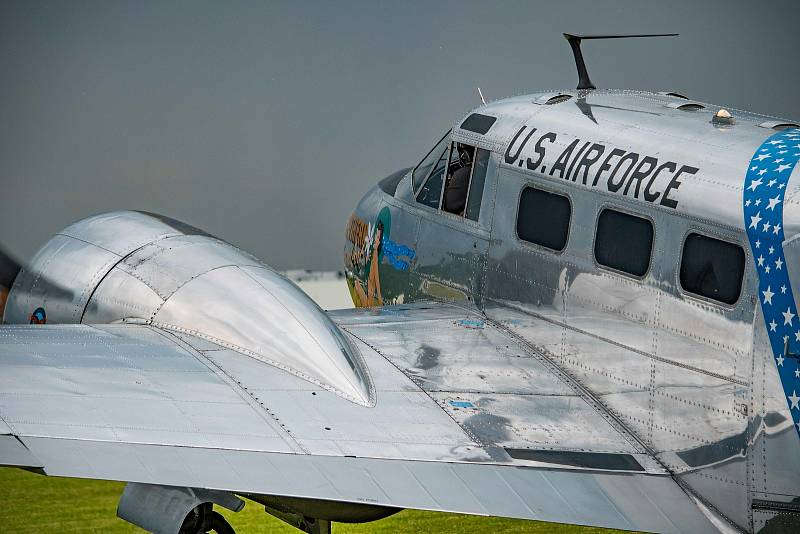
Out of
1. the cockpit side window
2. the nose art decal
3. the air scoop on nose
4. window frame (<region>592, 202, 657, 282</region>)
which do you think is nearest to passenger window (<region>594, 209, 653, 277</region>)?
window frame (<region>592, 202, 657, 282</region>)

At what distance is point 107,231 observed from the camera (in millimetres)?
6504

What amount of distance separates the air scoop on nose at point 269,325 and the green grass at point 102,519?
9.10 feet

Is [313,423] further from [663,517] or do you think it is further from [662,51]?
[662,51]

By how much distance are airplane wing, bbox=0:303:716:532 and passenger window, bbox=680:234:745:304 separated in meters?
0.95

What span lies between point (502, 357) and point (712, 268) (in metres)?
1.52

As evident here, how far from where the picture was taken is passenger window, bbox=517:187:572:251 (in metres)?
6.58

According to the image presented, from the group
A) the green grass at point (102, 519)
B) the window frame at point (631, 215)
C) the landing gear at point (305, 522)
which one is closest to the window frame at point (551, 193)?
the window frame at point (631, 215)

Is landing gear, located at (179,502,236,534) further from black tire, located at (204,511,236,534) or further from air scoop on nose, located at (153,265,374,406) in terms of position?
air scoop on nose, located at (153,265,374,406)

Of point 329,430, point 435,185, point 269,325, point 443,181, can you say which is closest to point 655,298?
point 329,430

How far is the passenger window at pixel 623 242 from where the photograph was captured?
6004mm

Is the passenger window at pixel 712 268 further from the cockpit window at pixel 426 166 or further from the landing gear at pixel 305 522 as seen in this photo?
the cockpit window at pixel 426 166

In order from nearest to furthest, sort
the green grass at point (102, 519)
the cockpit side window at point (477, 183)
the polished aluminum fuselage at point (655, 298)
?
the polished aluminum fuselage at point (655, 298), the cockpit side window at point (477, 183), the green grass at point (102, 519)

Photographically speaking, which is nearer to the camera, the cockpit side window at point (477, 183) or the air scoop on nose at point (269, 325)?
the air scoop on nose at point (269, 325)

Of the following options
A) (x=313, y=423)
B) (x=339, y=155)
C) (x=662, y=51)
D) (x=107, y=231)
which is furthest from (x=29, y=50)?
(x=313, y=423)
